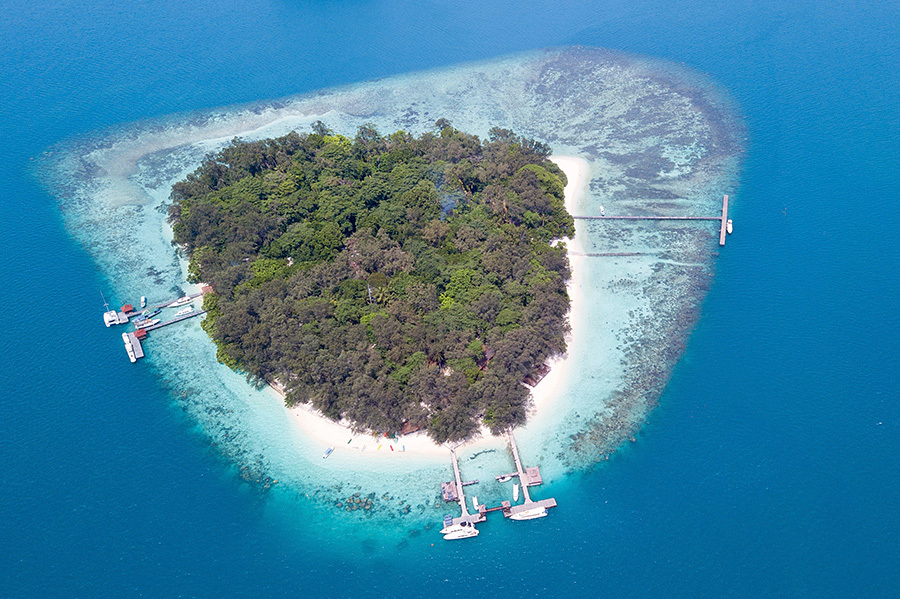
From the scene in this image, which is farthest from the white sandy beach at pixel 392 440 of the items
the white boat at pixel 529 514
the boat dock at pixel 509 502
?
the white boat at pixel 529 514

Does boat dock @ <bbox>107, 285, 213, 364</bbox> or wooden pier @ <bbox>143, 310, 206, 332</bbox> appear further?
wooden pier @ <bbox>143, 310, 206, 332</bbox>

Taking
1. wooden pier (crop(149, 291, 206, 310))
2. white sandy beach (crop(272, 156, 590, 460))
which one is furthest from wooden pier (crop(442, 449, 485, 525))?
wooden pier (crop(149, 291, 206, 310))

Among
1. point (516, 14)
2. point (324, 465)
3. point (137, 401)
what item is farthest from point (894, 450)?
point (516, 14)

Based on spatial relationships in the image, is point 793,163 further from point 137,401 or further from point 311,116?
point 137,401

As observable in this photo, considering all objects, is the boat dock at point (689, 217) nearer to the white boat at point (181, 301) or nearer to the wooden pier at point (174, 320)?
the wooden pier at point (174, 320)

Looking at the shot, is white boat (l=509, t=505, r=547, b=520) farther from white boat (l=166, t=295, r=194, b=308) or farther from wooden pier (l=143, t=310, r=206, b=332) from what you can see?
white boat (l=166, t=295, r=194, b=308)

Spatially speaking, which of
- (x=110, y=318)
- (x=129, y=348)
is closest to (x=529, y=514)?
(x=129, y=348)

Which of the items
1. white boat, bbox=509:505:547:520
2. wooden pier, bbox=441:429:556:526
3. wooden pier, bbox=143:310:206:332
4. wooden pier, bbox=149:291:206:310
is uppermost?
wooden pier, bbox=149:291:206:310

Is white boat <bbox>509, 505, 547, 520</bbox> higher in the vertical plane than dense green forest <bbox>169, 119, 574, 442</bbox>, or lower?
lower

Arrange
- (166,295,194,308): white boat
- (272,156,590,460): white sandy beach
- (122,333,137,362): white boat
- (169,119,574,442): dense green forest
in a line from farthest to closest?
(166,295,194,308): white boat, (122,333,137,362): white boat, (169,119,574,442): dense green forest, (272,156,590,460): white sandy beach
